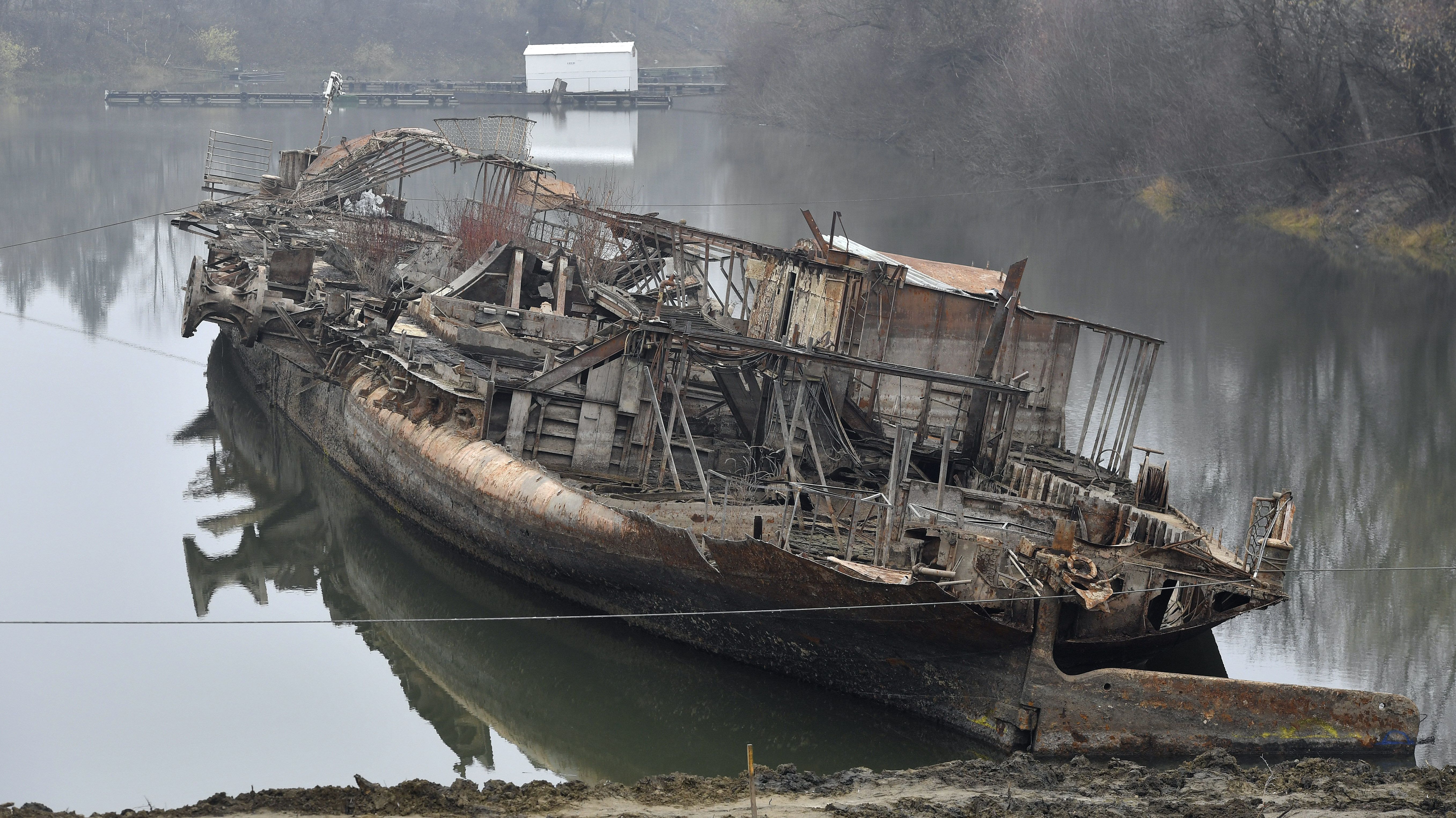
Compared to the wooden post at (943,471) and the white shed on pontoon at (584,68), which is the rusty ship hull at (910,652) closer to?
the wooden post at (943,471)

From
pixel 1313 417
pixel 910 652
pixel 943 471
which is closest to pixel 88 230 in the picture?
pixel 1313 417

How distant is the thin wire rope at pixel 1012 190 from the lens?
46594 mm

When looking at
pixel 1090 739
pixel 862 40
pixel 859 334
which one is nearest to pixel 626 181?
pixel 862 40

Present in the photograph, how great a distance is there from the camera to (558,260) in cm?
2581

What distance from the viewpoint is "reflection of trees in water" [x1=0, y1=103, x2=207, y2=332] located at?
4050cm

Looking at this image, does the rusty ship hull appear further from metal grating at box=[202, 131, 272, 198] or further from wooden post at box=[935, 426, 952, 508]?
metal grating at box=[202, 131, 272, 198]

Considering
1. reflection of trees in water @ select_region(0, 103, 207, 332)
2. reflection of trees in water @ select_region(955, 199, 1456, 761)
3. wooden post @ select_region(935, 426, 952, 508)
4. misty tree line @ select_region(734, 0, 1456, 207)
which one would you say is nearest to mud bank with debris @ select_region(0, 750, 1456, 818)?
reflection of trees in water @ select_region(955, 199, 1456, 761)

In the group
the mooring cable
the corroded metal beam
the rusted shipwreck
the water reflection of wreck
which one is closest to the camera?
the corroded metal beam

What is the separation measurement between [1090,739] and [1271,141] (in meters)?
45.6

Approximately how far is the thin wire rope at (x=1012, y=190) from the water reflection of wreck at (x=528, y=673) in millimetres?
22856

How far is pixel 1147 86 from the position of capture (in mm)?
59500

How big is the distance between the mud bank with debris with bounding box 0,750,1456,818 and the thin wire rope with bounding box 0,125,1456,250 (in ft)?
107

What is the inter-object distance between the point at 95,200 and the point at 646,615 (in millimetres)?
47190

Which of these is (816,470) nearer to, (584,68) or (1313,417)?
(1313,417)
